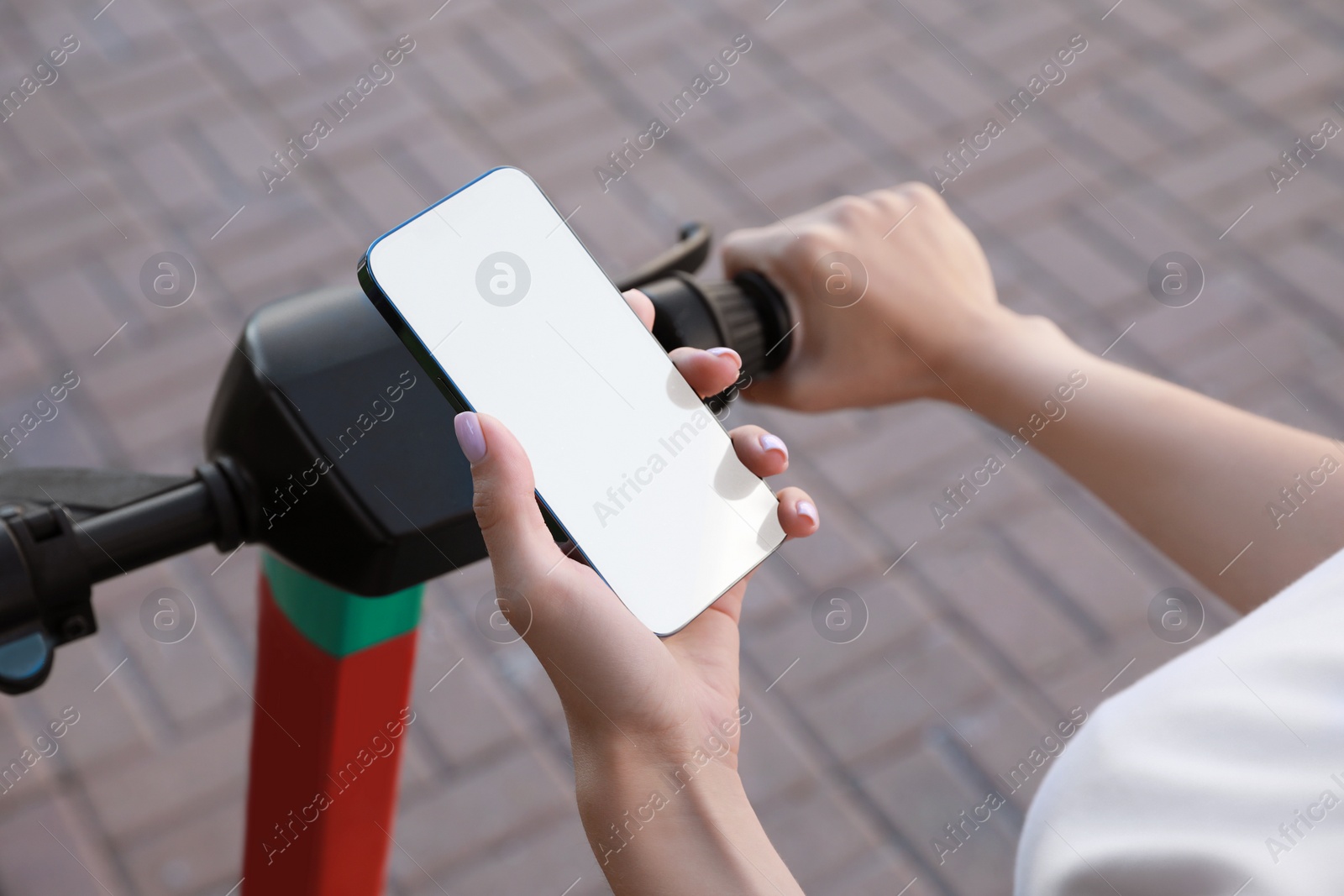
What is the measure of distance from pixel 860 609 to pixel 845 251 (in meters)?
1.00

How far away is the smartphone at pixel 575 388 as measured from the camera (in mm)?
812

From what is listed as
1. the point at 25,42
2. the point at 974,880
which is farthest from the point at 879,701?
the point at 25,42

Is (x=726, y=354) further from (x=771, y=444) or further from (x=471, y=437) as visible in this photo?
(x=471, y=437)

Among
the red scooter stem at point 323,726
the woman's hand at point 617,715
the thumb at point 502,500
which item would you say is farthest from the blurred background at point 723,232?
the thumb at point 502,500

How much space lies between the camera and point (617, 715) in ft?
2.68

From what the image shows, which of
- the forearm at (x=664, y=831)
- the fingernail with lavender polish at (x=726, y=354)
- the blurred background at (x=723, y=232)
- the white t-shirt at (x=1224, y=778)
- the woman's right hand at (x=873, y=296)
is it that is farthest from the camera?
the blurred background at (x=723, y=232)

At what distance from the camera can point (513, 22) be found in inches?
111

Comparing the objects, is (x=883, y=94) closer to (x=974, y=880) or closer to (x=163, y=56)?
(x=163, y=56)

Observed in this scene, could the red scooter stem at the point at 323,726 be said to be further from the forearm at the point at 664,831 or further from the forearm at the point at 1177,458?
the forearm at the point at 1177,458

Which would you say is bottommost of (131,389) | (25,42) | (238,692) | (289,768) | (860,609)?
(860,609)

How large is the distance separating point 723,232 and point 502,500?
5.78 ft

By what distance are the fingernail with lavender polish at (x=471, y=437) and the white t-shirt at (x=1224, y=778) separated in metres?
0.45

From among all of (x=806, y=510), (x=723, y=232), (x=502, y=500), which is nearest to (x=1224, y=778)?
(x=806, y=510)

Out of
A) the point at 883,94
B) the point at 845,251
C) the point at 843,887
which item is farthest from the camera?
the point at 883,94
